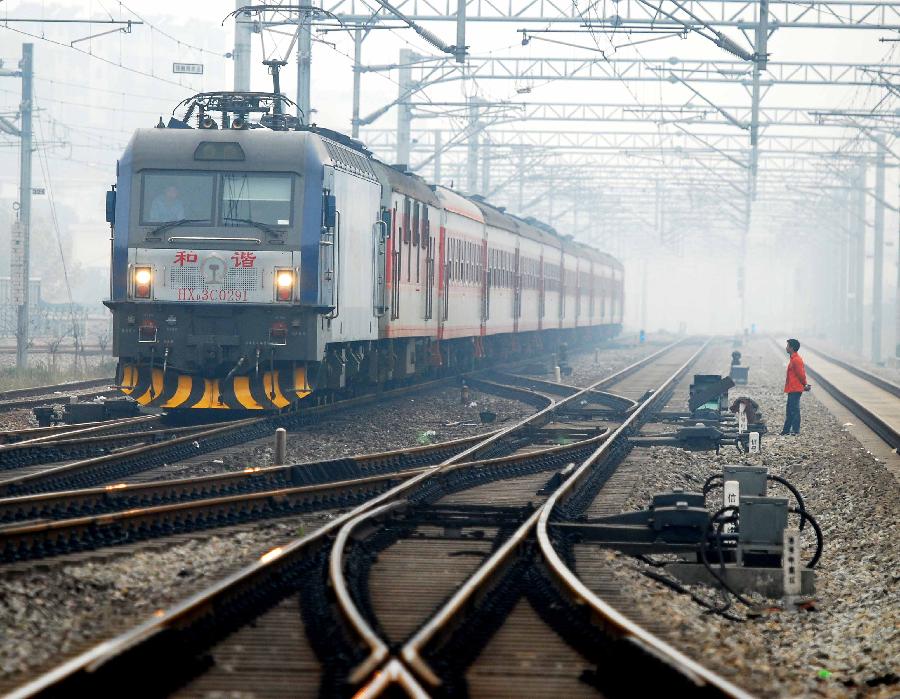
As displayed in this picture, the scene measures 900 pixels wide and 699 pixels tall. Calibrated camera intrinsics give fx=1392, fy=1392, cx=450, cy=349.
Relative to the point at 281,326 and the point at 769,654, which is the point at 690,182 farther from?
the point at 769,654

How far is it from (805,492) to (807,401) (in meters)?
14.7

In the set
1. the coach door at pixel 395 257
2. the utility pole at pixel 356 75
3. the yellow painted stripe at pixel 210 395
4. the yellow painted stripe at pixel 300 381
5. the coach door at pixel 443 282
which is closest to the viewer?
the yellow painted stripe at pixel 210 395

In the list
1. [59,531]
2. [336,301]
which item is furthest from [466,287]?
[59,531]

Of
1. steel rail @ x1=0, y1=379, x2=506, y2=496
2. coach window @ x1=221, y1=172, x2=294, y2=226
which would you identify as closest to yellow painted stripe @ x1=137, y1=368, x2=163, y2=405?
steel rail @ x1=0, y1=379, x2=506, y2=496

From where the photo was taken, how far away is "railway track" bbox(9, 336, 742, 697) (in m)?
6.04

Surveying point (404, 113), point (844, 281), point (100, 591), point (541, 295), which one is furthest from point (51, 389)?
point (844, 281)

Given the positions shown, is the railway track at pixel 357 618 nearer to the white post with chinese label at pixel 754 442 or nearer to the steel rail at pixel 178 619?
the steel rail at pixel 178 619

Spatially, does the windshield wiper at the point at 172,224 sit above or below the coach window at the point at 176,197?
below

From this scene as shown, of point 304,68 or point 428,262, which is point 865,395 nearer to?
point 428,262

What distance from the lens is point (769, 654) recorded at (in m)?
7.64

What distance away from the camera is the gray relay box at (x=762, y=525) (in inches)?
394

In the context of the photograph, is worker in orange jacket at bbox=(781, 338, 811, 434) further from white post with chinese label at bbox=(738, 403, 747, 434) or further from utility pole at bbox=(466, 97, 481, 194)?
utility pole at bbox=(466, 97, 481, 194)

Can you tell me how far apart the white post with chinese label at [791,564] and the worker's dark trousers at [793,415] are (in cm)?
1121

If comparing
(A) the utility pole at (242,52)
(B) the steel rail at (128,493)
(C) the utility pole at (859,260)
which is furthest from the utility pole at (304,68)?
(C) the utility pole at (859,260)
